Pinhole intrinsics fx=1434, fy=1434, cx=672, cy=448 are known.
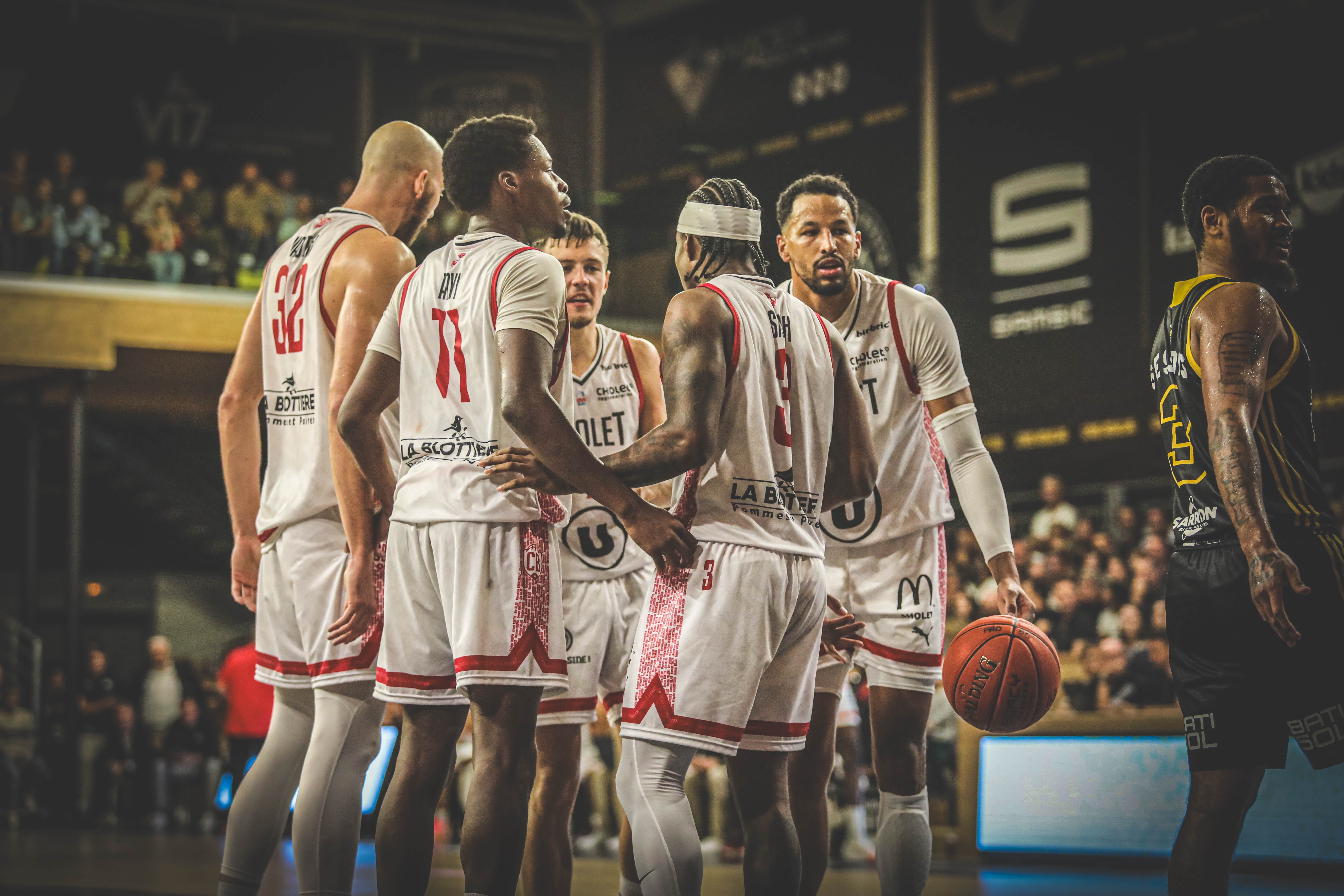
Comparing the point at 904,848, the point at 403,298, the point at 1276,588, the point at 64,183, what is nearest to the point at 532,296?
the point at 403,298

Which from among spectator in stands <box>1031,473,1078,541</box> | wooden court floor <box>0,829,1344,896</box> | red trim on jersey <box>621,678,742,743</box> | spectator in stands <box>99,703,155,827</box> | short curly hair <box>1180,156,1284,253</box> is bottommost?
spectator in stands <box>99,703,155,827</box>

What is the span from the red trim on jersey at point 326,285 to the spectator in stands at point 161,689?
35.9ft

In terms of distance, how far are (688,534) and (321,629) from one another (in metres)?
1.13

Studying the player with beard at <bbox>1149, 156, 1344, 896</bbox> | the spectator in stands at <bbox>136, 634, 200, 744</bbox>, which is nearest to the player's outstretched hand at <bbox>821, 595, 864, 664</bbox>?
the player with beard at <bbox>1149, 156, 1344, 896</bbox>

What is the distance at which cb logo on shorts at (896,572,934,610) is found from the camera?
180 inches

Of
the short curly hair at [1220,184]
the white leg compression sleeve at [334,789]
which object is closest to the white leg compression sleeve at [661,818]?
the white leg compression sleeve at [334,789]

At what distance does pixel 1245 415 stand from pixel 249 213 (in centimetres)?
1556

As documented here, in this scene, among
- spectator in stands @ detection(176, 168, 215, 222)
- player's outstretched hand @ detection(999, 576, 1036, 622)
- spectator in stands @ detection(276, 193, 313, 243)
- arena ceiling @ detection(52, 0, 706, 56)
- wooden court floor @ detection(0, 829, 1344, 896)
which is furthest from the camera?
arena ceiling @ detection(52, 0, 706, 56)

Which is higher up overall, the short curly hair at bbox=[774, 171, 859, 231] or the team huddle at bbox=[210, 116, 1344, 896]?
the short curly hair at bbox=[774, 171, 859, 231]

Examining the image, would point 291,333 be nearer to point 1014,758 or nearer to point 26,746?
point 1014,758

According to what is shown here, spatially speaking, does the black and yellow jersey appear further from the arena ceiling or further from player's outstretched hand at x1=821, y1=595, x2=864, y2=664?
the arena ceiling

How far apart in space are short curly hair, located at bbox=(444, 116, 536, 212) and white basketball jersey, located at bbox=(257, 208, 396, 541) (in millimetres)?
473

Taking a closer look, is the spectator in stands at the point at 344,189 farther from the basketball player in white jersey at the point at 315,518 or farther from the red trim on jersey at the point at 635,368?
the basketball player in white jersey at the point at 315,518

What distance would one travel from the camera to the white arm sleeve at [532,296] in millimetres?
3547
